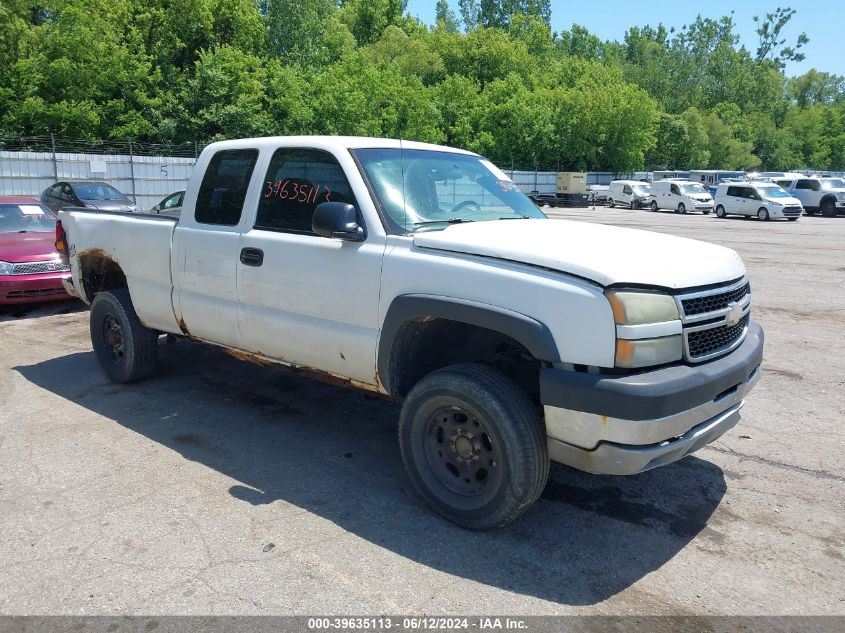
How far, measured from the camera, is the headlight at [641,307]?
3.10 metres

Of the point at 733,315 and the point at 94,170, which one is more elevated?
the point at 94,170

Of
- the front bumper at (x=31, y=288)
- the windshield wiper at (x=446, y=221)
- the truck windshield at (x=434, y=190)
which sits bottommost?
the front bumper at (x=31, y=288)

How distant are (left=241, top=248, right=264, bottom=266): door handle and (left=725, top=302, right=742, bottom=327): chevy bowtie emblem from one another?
2.81 metres

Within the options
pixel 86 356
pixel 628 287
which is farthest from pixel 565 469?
pixel 86 356

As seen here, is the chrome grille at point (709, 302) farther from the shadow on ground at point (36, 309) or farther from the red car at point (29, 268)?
the shadow on ground at point (36, 309)

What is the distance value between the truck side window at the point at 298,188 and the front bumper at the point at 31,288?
5.39 m

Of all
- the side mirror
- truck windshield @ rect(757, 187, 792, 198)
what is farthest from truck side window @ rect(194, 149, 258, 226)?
truck windshield @ rect(757, 187, 792, 198)

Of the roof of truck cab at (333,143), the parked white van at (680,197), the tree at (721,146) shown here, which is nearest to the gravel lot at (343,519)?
the roof of truck cab at (333,143)

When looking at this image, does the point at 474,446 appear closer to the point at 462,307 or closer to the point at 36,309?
the point at 462,307

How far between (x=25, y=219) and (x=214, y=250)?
23.0ft

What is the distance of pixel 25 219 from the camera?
10266mm

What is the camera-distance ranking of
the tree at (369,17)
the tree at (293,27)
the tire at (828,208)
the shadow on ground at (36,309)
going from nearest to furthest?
the shadow on ground at (36,309) < the tire at (828,208) < the tree at (293,27) < the tree at (369,17)

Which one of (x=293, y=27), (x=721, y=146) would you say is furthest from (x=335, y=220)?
(x=721, y=146)

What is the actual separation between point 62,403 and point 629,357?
467 cm
